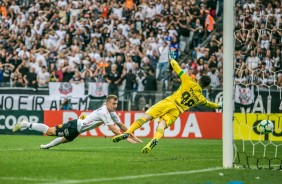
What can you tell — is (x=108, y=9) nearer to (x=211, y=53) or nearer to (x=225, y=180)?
(x=211, y=53)

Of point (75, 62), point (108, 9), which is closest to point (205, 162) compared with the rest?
point (75, 62)

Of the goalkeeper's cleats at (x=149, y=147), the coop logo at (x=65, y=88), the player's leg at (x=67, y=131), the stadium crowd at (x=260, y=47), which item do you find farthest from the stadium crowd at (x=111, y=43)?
the goalkeeper's cleats at (x=149, y=147)

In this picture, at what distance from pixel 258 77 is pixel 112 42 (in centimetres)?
1260

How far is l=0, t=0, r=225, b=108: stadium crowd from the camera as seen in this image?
97.3 feet

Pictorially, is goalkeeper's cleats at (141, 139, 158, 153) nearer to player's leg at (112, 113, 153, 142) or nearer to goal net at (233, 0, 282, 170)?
player's leg at (112, 113, 153, 142)

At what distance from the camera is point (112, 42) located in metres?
31.7

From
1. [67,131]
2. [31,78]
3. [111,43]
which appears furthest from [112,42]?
[67,131]

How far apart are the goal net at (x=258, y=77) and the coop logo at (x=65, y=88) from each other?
731 centimetres

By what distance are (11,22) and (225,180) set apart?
81.2 feet

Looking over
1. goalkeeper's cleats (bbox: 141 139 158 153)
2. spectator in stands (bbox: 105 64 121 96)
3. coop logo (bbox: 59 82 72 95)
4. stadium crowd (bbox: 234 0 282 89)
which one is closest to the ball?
stadium crowd (bbox: 234 0 282 89)

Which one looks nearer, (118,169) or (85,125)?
(118,169)

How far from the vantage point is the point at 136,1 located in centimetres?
3369

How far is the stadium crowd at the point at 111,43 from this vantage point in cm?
2967

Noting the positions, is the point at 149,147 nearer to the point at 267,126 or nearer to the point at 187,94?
the point at 187,94
